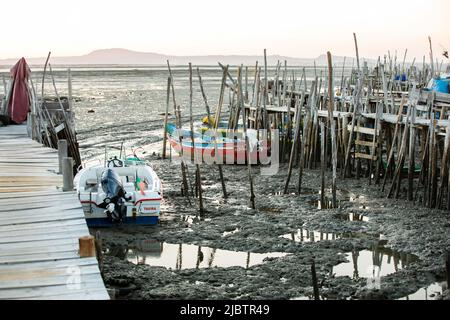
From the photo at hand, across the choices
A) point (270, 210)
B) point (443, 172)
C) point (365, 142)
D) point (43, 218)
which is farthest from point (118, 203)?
point (365, 142)

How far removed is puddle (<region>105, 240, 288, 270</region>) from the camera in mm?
11180

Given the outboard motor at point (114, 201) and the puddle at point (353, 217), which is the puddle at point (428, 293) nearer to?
the puddle at point (353, 217)

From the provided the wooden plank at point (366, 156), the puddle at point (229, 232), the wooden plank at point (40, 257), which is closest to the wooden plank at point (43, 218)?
the wooden plank at point (40, 257)

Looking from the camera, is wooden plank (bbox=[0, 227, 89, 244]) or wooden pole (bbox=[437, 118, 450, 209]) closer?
wooden plank (bbox=[0, 227, 89, 244])

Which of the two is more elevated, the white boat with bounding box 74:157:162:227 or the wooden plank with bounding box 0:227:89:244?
the wooden plank with bounding box 0:227:89:244

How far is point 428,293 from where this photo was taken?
31.3 ft

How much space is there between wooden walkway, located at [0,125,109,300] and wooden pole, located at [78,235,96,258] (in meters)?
0.09

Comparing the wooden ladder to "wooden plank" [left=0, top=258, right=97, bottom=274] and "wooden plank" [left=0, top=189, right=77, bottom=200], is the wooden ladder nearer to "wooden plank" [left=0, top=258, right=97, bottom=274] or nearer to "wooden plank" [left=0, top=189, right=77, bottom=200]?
"wooden plank" [left=0, top=189, right=77, bottom=200]

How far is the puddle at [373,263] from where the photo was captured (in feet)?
34.7

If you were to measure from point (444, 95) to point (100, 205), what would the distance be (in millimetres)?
12582

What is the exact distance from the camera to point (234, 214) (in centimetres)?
1436

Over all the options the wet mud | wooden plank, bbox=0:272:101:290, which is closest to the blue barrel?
the wet mud

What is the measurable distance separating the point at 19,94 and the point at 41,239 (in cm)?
1269
